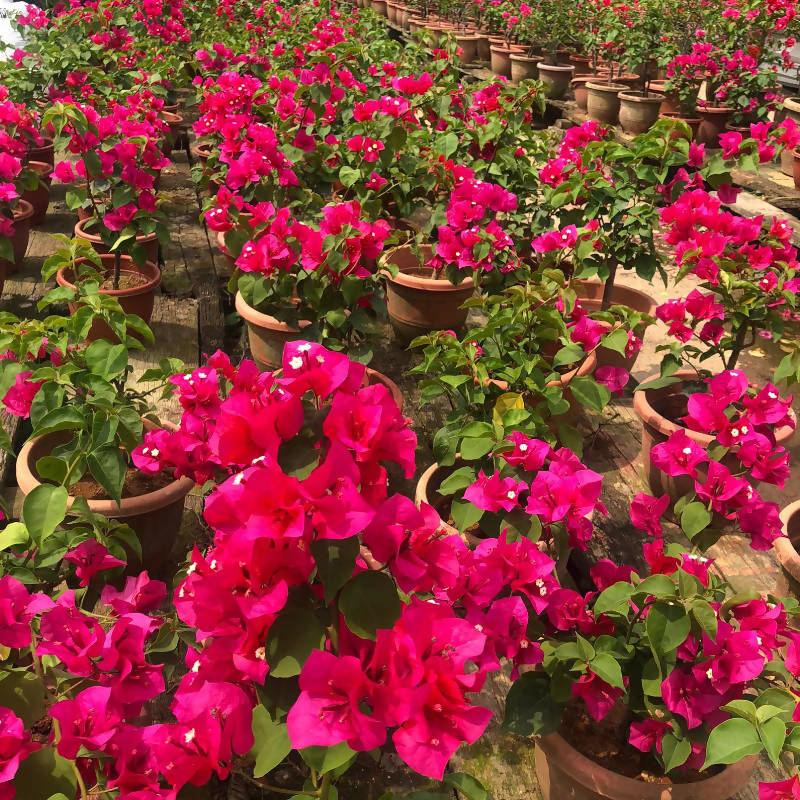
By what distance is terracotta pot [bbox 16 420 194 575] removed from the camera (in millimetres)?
1812

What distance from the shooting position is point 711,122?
607 centimetres

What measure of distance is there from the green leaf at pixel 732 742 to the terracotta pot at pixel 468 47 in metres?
9.56

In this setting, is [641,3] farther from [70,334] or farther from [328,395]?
[328,395]

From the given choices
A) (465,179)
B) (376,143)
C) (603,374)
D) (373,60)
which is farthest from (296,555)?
(373,60)

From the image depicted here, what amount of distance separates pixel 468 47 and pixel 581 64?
174 cm

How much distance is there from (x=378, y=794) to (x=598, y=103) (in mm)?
6534

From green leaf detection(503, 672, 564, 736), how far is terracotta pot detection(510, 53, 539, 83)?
7698mm

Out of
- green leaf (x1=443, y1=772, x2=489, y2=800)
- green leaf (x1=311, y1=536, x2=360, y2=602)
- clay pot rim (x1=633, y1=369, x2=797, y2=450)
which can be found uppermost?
green leaf (x1=311, y1=536, x2=360, y2=602)

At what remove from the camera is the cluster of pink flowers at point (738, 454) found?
1.61 metres

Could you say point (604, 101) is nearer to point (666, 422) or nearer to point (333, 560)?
point (666, 422)

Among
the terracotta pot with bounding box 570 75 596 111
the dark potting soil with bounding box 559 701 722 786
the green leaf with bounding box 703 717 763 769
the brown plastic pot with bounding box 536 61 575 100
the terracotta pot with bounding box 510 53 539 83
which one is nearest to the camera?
the green leaf with bounding box 703 717 763 769

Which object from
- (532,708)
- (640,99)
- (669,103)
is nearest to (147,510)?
(532,708)

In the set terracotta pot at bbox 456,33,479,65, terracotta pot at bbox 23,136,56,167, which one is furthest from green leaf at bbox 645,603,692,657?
terracotta pot at bbox 456,33,479,65

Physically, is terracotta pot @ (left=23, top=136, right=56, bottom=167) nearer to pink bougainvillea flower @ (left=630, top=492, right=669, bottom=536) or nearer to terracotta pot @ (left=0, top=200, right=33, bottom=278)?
terracotta pot @ (left=0, top=200, right=33, bottom=278)
